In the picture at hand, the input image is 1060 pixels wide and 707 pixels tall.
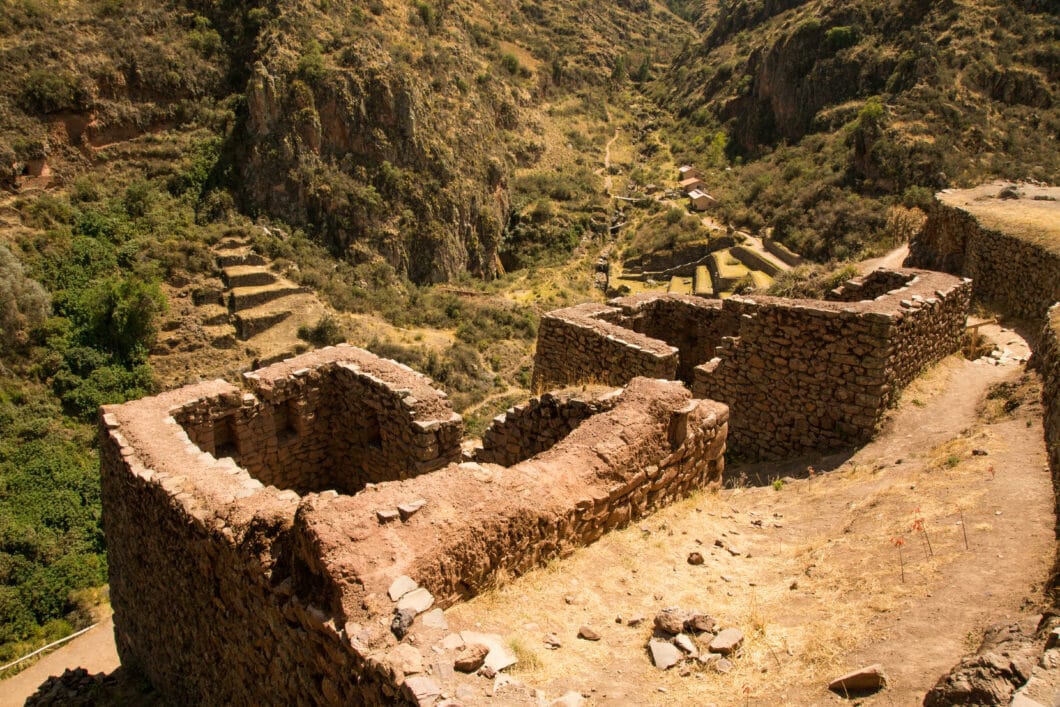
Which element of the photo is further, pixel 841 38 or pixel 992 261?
pixel 841 38

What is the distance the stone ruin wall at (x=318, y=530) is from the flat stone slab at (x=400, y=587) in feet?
0.21

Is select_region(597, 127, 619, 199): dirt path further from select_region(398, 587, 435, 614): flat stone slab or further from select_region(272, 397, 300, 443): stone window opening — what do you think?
select_region(398, 587, 435, 614): flat stone slab

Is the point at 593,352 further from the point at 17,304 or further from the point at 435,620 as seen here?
the point at 17,304

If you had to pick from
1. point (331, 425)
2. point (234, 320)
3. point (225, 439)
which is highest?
point (225, 439)

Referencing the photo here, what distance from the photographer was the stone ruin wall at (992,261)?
13.7 metres

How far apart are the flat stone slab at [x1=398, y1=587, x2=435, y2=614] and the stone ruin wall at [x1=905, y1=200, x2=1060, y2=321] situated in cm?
1424

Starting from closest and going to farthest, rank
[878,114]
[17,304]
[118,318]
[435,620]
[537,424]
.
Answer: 1. [435,620]
2. [537,424]
3. [17,304]
4. [118,318]
5. [878,114]

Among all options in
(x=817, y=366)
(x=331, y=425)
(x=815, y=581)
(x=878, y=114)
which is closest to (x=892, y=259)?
(x=817, y=366)

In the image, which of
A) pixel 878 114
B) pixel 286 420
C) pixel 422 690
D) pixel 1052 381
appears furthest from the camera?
pixel 878 114

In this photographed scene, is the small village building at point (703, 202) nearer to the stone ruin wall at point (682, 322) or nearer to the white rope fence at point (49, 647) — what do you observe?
the stone ruin wall at point (682, 322)

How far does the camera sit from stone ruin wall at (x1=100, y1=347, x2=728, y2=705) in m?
4.30

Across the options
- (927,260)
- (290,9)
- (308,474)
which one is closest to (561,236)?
(290,9)

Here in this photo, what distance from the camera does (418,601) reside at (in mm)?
4164

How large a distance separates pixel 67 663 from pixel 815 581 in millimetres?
17384
